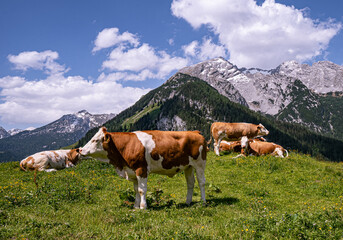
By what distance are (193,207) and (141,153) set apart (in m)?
2.98

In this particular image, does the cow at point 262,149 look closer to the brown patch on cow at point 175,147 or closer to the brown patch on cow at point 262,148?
the brown patch on cow at point 262,148

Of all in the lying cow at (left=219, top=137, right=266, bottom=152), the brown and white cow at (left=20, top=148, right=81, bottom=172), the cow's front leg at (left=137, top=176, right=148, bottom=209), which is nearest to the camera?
the cow's front leg at (left=137, top=176, right=148, bottom=209)

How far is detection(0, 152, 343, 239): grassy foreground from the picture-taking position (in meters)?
6.13

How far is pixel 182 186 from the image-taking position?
13875 mm

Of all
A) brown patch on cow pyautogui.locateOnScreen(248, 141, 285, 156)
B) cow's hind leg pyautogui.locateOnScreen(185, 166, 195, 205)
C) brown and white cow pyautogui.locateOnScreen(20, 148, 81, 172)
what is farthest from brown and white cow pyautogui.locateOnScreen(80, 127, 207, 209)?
brown patch on cow pyautogui.locateOnScreen(248, 141, 285, 156)

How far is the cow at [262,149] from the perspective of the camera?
20.8 metres

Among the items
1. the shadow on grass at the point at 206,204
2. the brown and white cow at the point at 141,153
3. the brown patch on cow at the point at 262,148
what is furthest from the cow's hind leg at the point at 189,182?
the brown patch on cow at the point at 262,148

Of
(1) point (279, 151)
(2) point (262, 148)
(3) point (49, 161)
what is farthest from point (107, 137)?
Answer: (1) point (279, 151)

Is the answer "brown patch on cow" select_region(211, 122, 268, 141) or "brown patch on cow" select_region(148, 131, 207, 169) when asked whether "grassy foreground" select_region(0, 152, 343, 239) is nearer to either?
"brown patch on cow" select_region(148, 131, 207, 169)

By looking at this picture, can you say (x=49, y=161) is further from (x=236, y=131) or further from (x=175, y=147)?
(x=236, y=131)

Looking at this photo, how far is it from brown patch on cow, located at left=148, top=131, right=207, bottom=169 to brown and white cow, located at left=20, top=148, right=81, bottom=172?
10.7 meters

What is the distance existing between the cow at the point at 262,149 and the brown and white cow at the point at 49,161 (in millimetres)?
14757

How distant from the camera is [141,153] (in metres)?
8.94

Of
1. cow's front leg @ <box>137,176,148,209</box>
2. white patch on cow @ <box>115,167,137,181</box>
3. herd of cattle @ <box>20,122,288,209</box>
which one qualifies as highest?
herd of cattle @ <box>20,122,288,209</box>
